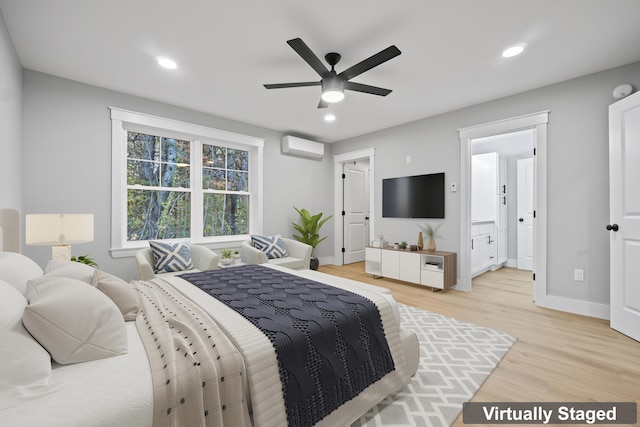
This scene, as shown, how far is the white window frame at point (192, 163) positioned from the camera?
3.43 meters

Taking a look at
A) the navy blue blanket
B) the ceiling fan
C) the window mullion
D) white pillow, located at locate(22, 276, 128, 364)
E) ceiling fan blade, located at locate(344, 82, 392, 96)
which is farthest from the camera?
the window mullion

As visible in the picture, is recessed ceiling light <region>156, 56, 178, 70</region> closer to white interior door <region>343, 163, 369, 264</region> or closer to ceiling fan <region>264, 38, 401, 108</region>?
ceiling fan <region>264, 38, 401, 108</region>

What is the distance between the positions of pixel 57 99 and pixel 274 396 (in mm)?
3862

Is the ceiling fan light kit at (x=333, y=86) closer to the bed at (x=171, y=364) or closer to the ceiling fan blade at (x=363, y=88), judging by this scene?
the ceiling fan blade at (x=363, y=88)

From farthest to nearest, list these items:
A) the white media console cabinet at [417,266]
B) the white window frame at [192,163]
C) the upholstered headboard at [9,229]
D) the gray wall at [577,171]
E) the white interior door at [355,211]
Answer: the white interior door at [355,211] → the white media console cabinet at [417,266] → the white window frame at [192,163] → the gray wall at [577,171] → the upholstered headboard at [9,229]

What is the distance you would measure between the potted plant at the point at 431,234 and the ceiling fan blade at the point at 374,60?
108 inches

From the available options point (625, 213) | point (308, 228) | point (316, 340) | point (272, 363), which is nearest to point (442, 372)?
point (316, 340)

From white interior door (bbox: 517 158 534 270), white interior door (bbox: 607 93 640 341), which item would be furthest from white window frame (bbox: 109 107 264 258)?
white interior door (bbox: 517 158 534 270)

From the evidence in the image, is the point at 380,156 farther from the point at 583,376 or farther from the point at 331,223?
the point at 583,376

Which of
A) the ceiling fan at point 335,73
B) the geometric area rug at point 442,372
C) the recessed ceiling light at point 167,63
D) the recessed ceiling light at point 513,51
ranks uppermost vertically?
the recessed ceiling light at point 167,63

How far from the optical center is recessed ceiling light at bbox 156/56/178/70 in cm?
271

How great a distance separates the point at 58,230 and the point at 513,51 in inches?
167

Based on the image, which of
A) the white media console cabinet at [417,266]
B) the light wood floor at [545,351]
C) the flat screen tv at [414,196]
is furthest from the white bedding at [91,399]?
the flat screen tv at [414,196]

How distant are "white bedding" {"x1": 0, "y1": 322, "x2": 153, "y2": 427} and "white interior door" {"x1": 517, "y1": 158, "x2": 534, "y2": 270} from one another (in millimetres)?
6299
